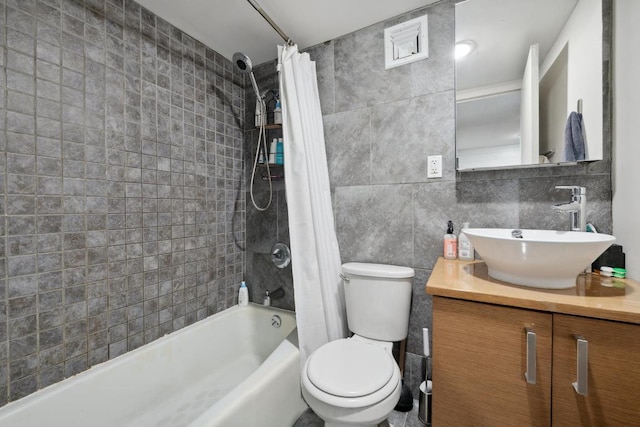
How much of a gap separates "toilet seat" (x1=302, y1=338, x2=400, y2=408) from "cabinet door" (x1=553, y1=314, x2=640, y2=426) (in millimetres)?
532

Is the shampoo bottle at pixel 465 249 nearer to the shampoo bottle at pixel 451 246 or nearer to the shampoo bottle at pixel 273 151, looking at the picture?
the shampoo bottle at pixel 451 246

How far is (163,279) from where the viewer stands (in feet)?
5.01

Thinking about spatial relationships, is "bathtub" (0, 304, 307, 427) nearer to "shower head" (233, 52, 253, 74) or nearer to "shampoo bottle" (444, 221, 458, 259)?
"shampoo bottle" (444, 221, 458, 259)

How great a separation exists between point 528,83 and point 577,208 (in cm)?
64

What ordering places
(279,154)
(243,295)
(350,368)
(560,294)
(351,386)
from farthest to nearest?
(243,295)
(279,154)
(350,368)
(351,386)
(560,294)

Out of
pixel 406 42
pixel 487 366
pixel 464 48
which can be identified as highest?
pixel 406 42

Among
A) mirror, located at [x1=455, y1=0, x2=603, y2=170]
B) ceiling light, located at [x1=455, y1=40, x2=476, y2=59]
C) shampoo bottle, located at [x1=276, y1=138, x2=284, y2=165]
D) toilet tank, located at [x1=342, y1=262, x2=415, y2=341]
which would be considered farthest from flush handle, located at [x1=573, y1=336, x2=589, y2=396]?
shampoo bottle, located at [x1=276, y1=138, x2=284, y2=165]

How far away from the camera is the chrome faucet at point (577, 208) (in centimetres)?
106

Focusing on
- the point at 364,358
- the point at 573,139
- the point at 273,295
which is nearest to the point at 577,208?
the point at 573,139

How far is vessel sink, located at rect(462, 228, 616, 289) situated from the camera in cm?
81

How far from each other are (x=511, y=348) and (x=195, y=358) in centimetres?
164

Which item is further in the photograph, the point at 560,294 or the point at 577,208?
the point at 577,208

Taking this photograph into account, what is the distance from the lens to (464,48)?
4.49 feet

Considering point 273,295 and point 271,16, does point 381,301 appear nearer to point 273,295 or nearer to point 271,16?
point 273,295
